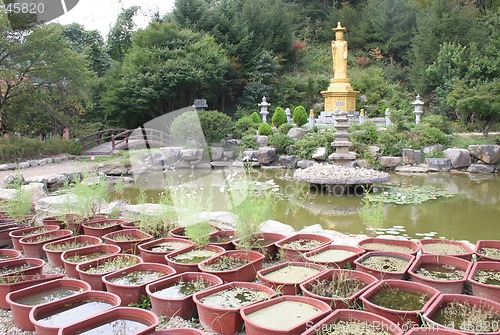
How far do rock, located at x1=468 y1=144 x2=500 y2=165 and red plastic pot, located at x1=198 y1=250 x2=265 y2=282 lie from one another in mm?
9996

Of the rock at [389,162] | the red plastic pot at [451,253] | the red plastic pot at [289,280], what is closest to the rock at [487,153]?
the rock at [389,162]

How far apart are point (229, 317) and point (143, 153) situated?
10.7 m

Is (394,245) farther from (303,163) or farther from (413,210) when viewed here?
(303,163)

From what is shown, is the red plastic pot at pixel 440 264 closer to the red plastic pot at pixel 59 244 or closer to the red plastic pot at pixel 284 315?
the red plastic pot at pixel 284 315

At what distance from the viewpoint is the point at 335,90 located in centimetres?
1634

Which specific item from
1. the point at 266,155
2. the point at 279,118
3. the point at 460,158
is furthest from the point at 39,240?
the point at 279,118

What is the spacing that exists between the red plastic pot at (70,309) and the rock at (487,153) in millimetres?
10988

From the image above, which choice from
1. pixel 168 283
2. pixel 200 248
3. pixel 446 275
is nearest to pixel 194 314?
pixel 168 283

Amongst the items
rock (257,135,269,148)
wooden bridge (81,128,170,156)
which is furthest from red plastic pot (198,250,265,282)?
wooden bridge (81,128,170,156)

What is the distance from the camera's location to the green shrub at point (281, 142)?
12711 millimetres

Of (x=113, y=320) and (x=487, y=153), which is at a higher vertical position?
(x=487, y=153)

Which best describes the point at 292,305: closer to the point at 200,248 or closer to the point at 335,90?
the point at 200,248

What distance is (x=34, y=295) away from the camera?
99.6 inches

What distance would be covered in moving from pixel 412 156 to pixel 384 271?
31.8 feet
